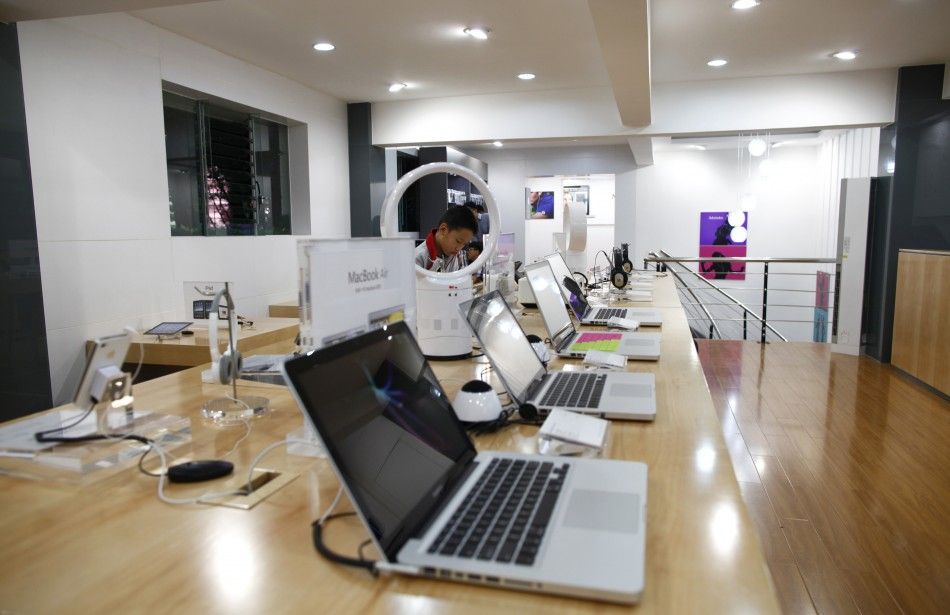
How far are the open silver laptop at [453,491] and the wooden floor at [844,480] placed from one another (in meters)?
1.47

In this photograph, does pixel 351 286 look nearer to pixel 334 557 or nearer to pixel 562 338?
pixel 334 557

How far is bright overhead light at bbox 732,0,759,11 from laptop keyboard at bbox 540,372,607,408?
3.02m

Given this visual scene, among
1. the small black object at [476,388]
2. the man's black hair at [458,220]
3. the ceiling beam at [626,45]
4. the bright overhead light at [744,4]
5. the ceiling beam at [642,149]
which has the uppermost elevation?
the bright overhead light at [744,4]

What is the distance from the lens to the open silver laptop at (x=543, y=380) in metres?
1.52

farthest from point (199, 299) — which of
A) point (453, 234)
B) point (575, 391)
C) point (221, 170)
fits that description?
point (575, 391)

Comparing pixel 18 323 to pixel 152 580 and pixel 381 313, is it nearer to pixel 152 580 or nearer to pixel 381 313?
pixel 381 313

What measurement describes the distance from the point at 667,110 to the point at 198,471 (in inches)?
226

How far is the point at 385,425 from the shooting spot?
1.00 meters

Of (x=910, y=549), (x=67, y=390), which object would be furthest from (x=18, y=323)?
(x=910, y=549)

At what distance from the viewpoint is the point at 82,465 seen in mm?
1165

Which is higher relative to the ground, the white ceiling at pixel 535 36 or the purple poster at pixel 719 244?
the white ceiling at pixel 535 36

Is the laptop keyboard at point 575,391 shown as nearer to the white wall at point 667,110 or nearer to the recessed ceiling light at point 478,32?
the recessed ceiling light at point 478,32

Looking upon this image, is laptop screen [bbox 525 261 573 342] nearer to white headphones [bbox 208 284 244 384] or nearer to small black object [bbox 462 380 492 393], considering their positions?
small black object [bbox 462 380 492 393]

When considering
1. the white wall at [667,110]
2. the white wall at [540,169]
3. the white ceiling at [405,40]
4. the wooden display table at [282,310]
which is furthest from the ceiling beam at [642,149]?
the wooden display table at [282,310]
